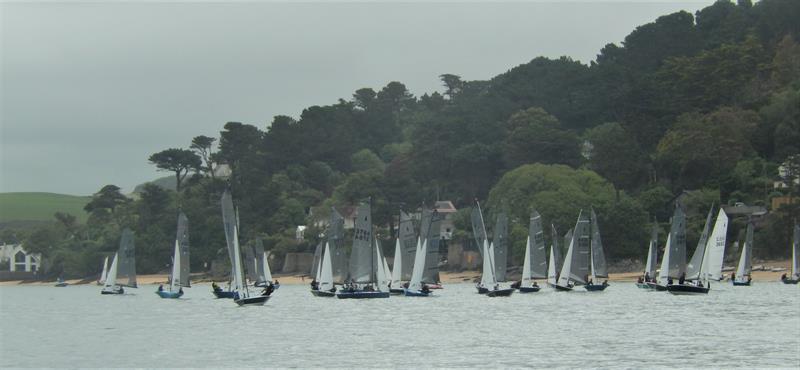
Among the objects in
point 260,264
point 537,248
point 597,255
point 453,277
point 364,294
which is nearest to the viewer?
point 364,294

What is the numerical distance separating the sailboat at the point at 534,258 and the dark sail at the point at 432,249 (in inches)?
284

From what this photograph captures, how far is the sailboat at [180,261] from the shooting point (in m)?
93.2

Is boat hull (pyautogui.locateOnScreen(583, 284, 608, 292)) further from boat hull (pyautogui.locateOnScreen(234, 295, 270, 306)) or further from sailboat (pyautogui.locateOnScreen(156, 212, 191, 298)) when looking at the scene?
sailboat (pyautogui.locateOnScreen(156, 212, 191, 298))

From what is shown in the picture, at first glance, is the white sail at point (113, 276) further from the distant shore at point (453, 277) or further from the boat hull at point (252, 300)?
the boat hull at point (252, 300)

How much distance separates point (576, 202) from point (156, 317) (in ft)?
194

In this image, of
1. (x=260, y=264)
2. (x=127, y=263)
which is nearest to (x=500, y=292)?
(x=127, y=263)

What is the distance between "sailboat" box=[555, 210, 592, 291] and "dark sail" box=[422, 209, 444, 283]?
438 inches

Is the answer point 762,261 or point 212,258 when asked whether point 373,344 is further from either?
point 212,258

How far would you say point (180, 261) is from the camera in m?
95.5

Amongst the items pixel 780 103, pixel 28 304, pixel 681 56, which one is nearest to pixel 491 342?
pixel 28 304

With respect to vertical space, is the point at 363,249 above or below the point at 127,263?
below

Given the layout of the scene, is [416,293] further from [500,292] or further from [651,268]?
[651,268]

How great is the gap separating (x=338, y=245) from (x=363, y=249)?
618 centimetres

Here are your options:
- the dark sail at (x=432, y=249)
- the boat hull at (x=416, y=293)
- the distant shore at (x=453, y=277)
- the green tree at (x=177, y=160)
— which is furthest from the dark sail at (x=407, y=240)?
the green tree at (x=177, y=160)
